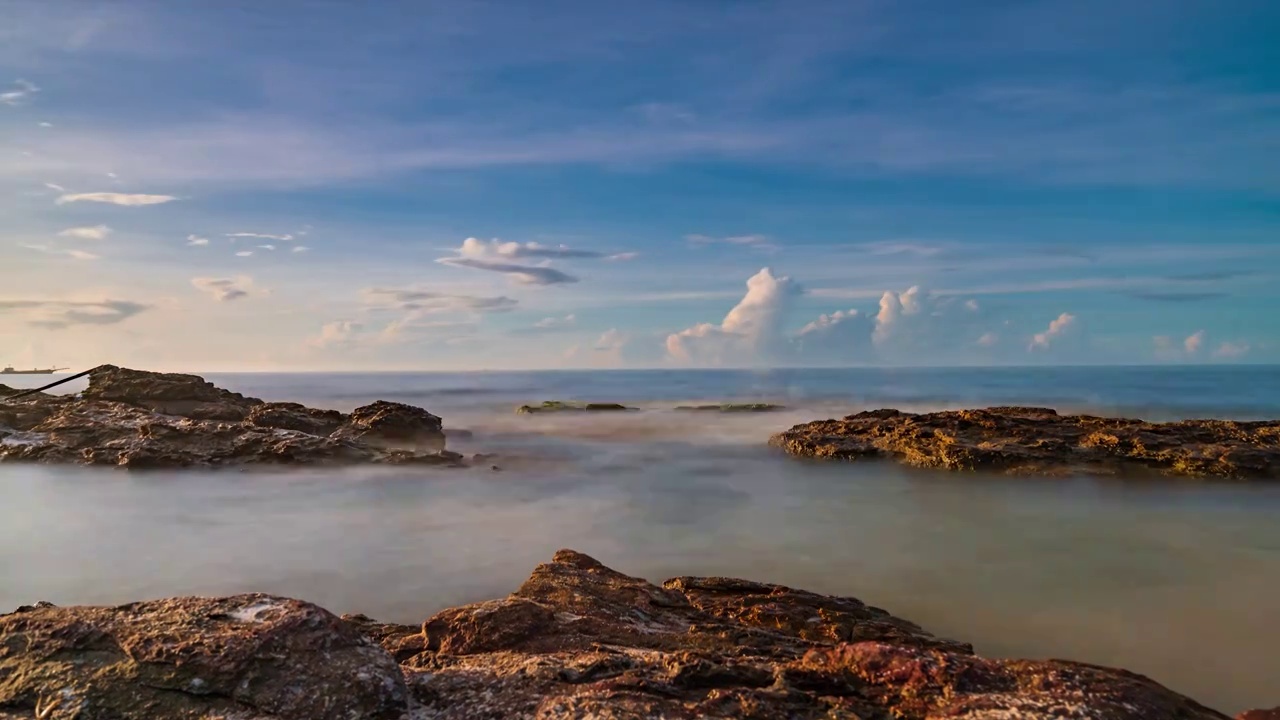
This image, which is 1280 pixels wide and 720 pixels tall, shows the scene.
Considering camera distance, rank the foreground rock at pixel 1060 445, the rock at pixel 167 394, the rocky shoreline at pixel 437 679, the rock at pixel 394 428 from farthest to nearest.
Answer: the rock at pixel 167 394 < the rock at pixel 394 428 < the foreground rock at pixel 1060 445 < the rocky shoreline at pixel 437 679

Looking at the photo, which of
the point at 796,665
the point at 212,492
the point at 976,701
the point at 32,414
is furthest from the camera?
the point at 32,414

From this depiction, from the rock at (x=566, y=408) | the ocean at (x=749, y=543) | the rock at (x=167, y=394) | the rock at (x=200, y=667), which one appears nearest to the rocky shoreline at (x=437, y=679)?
the rock at (x=200, y=667)

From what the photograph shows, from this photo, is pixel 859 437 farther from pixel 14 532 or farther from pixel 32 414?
pixel 32 414

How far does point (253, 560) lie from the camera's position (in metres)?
12.6

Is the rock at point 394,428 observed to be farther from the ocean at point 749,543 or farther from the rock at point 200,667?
the rock at point 200,667

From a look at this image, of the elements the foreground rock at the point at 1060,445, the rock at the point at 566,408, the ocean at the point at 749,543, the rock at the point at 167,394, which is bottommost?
the ocean at the point at 749,543

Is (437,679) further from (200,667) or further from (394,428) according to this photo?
(394,428)

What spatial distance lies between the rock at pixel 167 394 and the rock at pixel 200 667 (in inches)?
Result: 961

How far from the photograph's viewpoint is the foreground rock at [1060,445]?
1819 centimetres

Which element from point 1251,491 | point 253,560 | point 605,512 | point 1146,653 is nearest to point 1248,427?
point 1251,491

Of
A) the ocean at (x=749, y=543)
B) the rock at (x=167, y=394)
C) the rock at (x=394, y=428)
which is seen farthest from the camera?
the rock at (x=167, y=394)

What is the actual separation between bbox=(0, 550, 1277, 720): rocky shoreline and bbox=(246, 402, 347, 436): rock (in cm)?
2128

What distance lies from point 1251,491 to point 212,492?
24588 millimetres

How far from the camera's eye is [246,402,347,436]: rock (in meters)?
24.2
